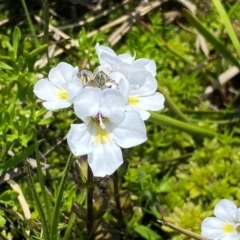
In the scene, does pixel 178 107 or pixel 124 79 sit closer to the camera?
pixel 124 79

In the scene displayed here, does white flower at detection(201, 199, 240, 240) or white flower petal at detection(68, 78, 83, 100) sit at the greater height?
white flower petal at detection(68, 78, 83, 100)

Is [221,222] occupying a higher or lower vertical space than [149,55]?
lower

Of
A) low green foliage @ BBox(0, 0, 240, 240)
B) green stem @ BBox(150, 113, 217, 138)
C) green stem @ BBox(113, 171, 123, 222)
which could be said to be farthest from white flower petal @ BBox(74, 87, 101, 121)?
green stem @ BBox(150, 113, 217, 138)

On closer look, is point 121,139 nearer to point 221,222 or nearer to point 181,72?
point 221,222

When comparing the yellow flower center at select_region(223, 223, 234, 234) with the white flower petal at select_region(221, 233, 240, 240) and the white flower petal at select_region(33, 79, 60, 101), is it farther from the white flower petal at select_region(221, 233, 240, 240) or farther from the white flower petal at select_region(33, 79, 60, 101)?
the white flower petal at select_region(33, 79, 60, 101)

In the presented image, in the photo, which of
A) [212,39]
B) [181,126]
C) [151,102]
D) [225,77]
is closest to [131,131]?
[151,102]

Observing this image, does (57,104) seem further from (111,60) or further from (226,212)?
(226,212)

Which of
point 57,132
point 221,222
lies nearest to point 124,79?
point 221,222
